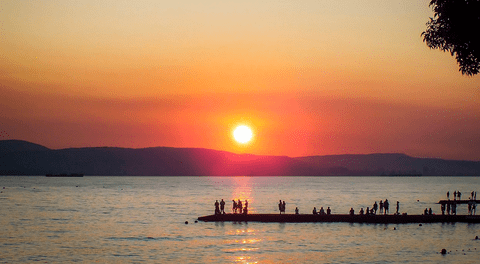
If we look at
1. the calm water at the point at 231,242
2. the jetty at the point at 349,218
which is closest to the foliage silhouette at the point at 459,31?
the calm water at the point at 231,242

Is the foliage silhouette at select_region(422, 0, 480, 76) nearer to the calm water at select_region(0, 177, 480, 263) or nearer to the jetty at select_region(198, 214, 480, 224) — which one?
the calm water at select_region(0, 177, 480, 263)

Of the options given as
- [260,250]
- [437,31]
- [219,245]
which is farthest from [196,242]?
[437,31]

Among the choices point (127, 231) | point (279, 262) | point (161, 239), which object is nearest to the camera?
point (279, 262)

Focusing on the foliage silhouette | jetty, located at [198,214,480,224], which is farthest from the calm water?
the foliage silhouette

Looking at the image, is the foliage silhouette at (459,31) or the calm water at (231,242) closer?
the foliage silhouette at (459,31)

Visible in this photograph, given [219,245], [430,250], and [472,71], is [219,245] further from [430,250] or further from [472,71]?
[472,71]

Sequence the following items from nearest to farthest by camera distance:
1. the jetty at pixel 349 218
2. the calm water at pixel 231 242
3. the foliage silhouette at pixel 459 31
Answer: the foliage silhouette at pixel 459 31 → the calm water at pixel 231 242 → the jetty at pixel 349 218

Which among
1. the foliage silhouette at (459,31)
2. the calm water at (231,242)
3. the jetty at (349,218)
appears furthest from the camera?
the jetty at (349,218)

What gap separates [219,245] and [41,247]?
15.2 m

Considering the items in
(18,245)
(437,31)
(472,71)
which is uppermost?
(437,31)

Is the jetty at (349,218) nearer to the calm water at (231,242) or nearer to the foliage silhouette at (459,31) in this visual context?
the calm water at (231,242)

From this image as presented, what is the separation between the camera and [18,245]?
52156mm

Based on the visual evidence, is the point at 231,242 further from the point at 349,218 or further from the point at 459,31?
the point at 459,31

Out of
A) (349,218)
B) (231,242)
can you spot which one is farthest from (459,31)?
(349,218)
